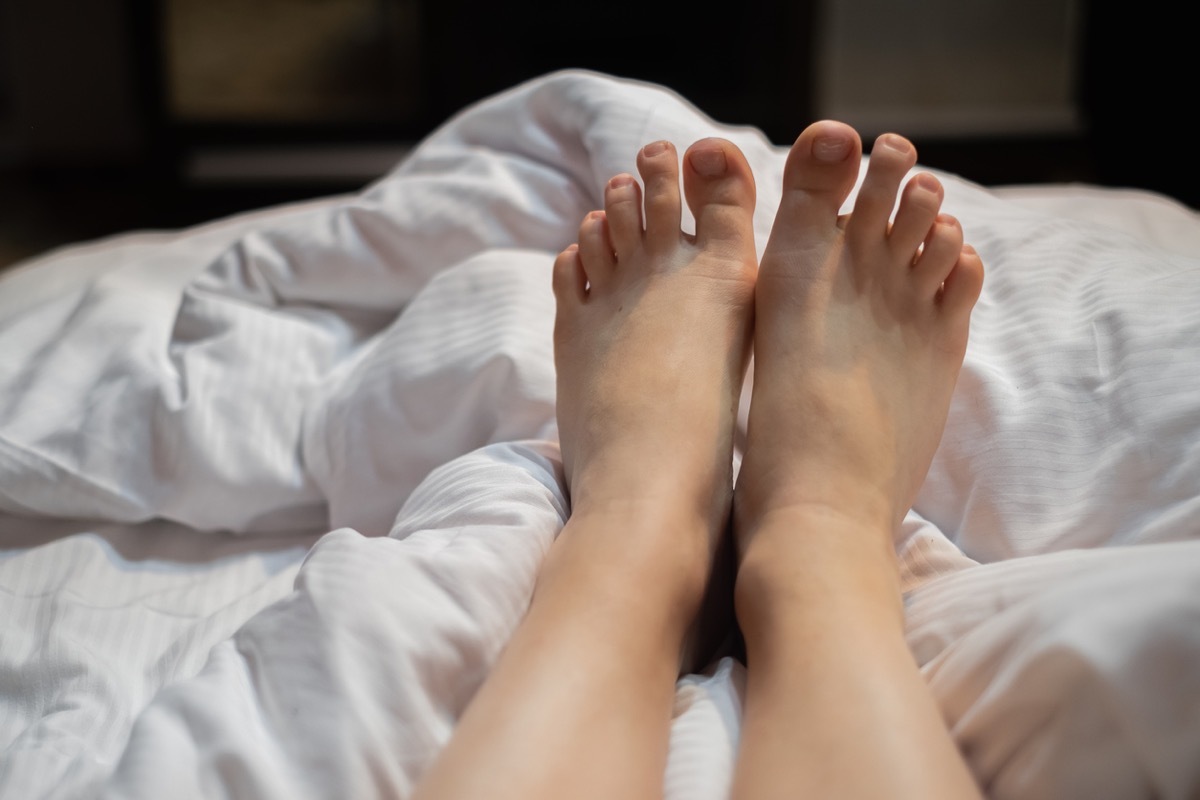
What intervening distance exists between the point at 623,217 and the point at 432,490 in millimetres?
265

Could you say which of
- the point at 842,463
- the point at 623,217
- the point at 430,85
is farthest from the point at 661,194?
the point at 430,85

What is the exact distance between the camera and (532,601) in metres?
0.53

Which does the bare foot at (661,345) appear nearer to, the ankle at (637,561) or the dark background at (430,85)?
the ankle at (637,561)

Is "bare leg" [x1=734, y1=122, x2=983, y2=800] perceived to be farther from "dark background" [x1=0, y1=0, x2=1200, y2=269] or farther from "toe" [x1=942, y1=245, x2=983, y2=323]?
"dark background" [x1=0, y1=0, x2=1200, y2=269]

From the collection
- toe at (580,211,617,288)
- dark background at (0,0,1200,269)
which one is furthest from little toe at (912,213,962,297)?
dark background at (0,0,1200,269)

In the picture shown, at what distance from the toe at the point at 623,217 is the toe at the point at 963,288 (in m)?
0.22

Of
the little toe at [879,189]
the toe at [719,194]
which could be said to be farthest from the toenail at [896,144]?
the toe at [719,194]

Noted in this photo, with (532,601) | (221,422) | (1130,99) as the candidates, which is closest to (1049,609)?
(532,601)

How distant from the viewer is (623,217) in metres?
0.77

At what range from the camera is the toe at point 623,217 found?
77 cm

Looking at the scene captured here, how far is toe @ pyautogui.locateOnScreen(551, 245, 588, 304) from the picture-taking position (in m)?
0.76

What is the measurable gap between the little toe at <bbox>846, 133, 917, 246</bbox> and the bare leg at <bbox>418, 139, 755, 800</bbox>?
80 mm

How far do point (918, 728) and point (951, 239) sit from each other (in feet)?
1.31

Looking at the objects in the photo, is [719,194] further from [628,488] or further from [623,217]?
[628,488]
